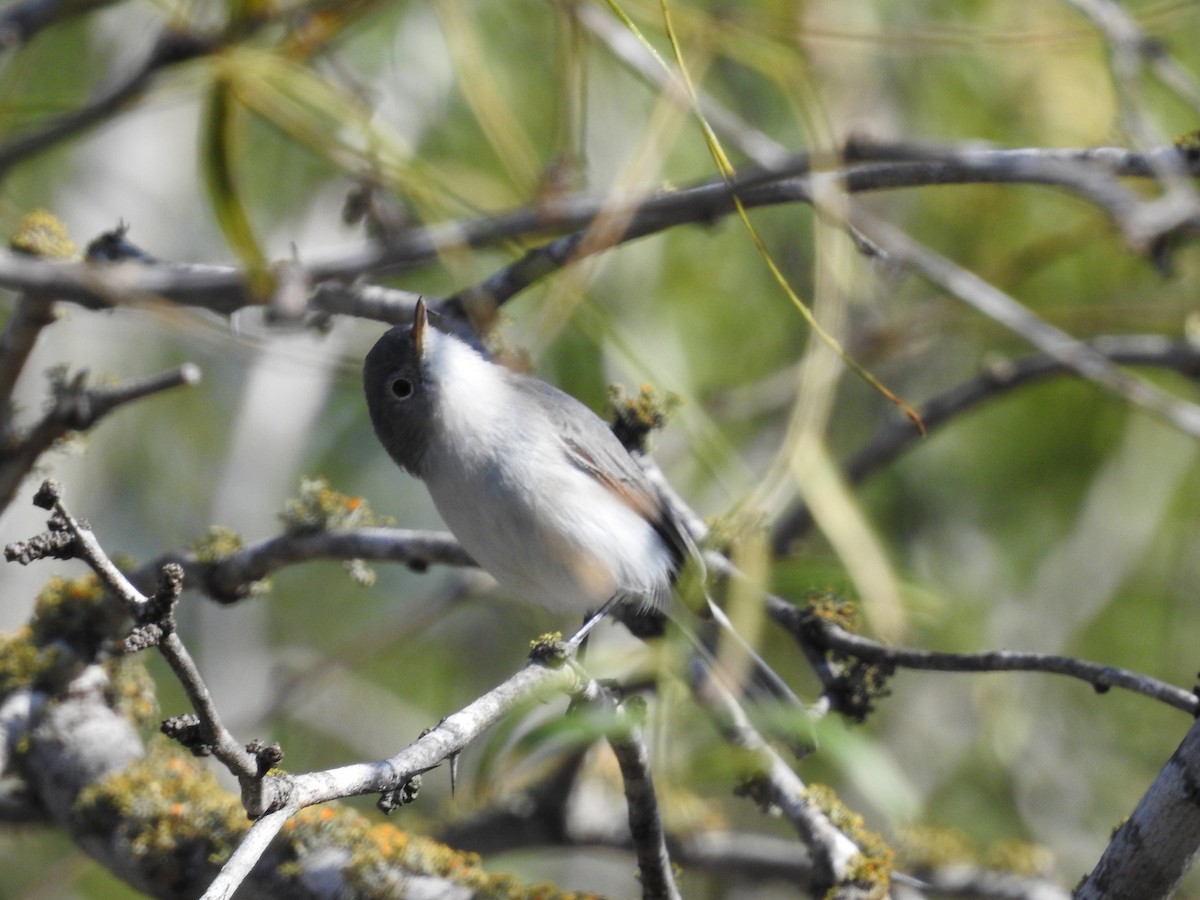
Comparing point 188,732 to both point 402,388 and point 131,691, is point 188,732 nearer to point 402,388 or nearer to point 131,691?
point 402,388

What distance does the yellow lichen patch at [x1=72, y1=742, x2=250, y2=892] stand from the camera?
6.84 feet

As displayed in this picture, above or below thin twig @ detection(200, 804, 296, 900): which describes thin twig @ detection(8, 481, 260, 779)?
above

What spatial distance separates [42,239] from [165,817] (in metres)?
1.22

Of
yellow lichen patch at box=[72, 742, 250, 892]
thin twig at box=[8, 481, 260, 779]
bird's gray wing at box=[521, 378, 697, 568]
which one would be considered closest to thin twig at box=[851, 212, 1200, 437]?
bird's gray wing at box=[521, 378, 697, 568]

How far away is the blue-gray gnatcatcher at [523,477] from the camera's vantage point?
234cm

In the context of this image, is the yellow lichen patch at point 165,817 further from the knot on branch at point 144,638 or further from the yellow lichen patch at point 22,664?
the knot on branch at point 144,638

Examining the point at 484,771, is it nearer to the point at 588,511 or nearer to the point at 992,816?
the point at 588,511

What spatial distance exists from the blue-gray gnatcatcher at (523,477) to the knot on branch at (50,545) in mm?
1140

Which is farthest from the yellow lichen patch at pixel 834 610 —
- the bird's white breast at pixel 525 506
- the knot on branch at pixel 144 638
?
the knot on branch at pixel 144 638

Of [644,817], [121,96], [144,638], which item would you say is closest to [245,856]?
[144,638]

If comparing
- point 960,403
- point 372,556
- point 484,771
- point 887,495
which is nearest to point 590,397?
point 960,403

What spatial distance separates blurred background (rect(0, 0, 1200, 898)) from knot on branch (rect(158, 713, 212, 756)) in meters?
2.41

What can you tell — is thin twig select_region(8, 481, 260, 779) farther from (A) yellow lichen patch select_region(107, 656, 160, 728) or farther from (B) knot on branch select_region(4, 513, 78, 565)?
(A) yellow lichen patch select_region(107, 656, 160, 728)

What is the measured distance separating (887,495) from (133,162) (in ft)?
11.8
